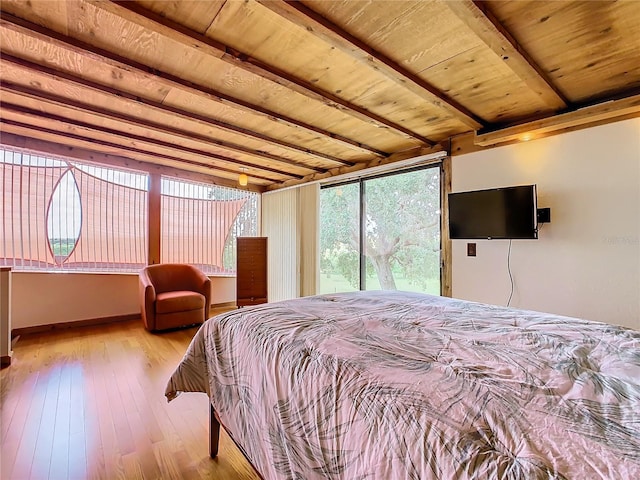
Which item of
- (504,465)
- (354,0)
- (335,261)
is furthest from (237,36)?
(335,261)

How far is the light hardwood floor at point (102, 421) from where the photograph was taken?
161 centimetres

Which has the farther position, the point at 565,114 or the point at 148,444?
the point at 565,114

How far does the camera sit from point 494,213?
112 inches

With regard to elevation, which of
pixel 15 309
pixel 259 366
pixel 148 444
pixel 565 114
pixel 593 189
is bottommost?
pixel 148 444

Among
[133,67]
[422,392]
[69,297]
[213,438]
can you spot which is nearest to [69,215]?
[69,297]

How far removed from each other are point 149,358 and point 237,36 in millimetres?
2999

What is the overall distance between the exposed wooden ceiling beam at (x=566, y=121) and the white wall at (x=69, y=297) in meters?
4.95

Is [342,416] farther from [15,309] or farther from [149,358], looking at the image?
[15,309]

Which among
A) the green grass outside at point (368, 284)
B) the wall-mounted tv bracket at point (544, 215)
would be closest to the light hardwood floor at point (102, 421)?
the green grass outside at point (368, 284)

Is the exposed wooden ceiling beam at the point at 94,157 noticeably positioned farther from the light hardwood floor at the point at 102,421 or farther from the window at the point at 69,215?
the light hardwood floor at the point at 102,421

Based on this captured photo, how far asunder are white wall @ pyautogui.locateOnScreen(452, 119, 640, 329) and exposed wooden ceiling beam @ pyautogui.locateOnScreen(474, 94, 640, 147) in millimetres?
80

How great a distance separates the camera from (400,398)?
78cm

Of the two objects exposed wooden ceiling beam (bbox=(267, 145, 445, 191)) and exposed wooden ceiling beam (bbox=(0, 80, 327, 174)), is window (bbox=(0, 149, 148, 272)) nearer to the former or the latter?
exposed wooden ceiling beam (bbox=(0, 80, 327, 174))

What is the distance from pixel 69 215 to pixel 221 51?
3.58 m
